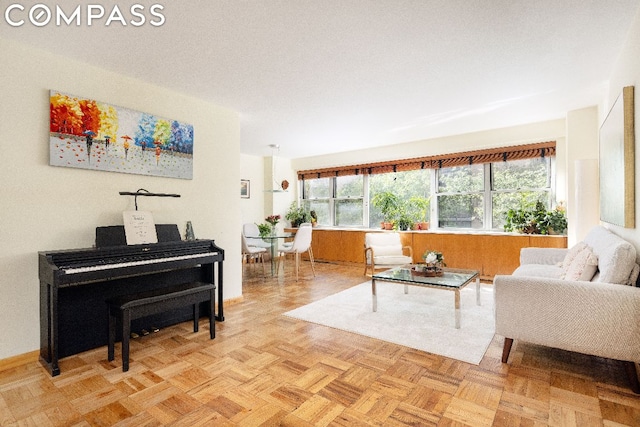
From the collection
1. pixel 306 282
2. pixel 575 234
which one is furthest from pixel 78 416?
pixel 575 234

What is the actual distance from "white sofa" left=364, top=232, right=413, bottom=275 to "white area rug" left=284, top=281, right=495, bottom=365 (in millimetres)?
562

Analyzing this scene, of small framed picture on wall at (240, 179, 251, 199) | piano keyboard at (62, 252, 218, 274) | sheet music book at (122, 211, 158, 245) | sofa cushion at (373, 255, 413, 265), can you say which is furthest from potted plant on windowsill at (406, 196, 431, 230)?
sheet music book at (122, 211, 158, 245)

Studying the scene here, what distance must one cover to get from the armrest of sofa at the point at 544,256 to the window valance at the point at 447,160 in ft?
6.60

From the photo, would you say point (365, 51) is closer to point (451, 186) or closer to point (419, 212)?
point (451, 186)

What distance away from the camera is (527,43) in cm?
261

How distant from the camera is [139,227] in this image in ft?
9.75

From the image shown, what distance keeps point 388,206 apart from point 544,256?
310 cm

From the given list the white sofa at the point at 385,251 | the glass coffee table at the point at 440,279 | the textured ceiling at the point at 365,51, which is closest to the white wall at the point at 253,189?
the white sofa at the point at 385,251

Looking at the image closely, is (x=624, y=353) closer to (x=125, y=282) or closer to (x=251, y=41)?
(x=251, y=41)

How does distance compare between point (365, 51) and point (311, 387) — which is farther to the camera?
point (365, 51)

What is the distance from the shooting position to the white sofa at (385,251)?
514 cm

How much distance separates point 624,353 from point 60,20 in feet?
13.8

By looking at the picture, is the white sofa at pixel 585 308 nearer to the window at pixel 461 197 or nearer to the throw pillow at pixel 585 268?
the throw pillow at pixel 585 268

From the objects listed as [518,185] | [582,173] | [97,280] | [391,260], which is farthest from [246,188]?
[582,173]
